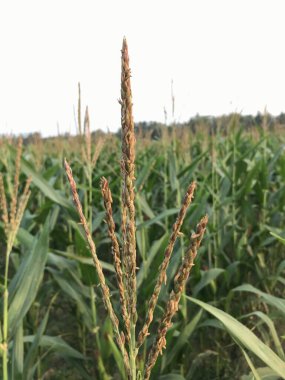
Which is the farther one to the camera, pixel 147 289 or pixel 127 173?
pixel 147 289

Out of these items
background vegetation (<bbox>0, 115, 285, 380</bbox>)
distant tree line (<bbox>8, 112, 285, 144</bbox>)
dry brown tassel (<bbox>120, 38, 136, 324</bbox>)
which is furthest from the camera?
distant tree line (<bbox>8, 112, 285, 144</bbox>)

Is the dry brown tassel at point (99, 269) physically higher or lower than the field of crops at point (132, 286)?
higher

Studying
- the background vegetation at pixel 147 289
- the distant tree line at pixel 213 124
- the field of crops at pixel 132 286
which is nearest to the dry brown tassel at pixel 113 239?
the field of crops at pixel 132 286

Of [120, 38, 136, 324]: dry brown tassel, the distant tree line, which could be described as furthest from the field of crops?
the distant tree line

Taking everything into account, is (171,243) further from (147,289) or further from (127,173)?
(147,289)

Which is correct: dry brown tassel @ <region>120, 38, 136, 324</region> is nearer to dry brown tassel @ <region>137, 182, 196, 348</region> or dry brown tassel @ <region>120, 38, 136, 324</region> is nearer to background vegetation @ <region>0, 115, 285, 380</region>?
dry brown tassel @ <region>137, 182, 196, 348</region>

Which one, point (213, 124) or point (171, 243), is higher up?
point (213, 124)

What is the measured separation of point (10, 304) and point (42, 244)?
0.22m

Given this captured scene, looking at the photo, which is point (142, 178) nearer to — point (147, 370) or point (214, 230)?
point (214, 230)

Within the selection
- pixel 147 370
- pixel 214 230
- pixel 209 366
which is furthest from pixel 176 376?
pixel 147 370

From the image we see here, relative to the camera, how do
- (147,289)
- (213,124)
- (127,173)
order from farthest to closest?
1. (213,124)
2. (147,289)
3. (127,173)

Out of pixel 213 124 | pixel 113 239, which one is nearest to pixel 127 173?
pixel 113 239

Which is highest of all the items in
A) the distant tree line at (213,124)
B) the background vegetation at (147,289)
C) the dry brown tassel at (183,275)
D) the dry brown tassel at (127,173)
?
the distant tree line at (213,124)

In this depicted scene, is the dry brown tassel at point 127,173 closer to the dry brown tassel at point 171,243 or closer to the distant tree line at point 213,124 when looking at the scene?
the dry brown tassel at point 171,243
